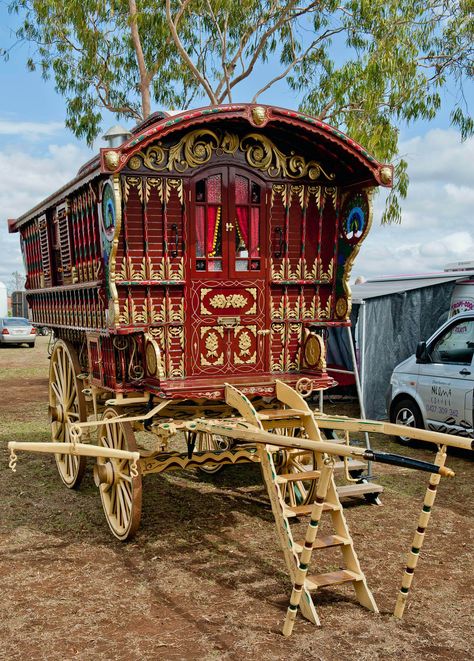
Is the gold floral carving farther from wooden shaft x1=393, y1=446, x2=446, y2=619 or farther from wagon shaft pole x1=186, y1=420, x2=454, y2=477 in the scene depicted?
wooden shaft x1=393, y1=446, x2=446, y2=619

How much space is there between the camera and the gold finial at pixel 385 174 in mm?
6395

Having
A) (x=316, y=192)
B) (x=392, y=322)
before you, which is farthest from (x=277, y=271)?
(x=392, y=322)

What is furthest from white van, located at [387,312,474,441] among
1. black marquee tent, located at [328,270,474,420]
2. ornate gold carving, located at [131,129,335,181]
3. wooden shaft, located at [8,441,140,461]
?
wooden shaft, located at [8,441,140,461]

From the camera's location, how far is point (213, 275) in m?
6.46

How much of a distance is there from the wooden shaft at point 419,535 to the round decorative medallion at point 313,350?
247 centimetres

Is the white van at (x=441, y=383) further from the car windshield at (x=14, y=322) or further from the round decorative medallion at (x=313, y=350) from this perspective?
the car windshield at (x=14, y=322)

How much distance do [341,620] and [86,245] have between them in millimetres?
4490

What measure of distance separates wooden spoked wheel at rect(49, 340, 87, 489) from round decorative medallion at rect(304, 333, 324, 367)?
278 cm

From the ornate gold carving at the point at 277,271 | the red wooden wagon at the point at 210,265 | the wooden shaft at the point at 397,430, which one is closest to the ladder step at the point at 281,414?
the wooden shaft at the point at 397,430

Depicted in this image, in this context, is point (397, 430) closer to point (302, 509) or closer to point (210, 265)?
point (302, 509)

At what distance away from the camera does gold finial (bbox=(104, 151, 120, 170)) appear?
5.53m

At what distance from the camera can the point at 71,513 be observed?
7066 mm

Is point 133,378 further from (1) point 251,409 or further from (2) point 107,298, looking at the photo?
(1) point 251,409

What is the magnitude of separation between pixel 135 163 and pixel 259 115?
1208 millimetres
